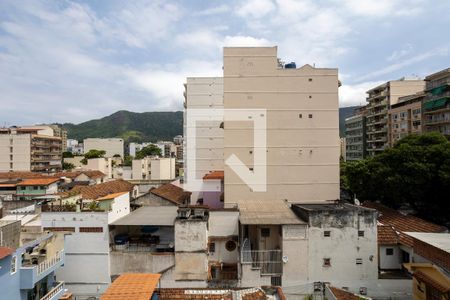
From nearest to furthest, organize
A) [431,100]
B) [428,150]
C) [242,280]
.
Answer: [242,280]
[428,150]
[431,100]

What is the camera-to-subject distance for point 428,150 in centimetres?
2781

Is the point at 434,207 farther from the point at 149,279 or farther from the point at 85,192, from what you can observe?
the point at 85,192

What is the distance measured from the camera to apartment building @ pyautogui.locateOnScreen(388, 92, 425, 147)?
49938 mm

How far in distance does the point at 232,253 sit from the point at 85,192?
17094 millimetres

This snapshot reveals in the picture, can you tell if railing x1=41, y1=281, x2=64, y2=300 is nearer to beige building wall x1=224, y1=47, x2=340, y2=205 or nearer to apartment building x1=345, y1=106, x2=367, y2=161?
beige building wall x1=224, y1=47, x2=340, y2=205

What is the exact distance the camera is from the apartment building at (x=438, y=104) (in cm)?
4428

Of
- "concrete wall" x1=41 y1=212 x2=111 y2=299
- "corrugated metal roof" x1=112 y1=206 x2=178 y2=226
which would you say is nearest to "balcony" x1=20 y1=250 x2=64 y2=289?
"concrete wall" x1=41 y1=212 x2=111 y2=299

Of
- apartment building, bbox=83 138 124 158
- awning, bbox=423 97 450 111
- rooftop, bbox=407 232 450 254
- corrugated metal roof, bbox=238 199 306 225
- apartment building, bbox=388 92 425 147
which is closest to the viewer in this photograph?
rooftop, bbox=407 232 450 254

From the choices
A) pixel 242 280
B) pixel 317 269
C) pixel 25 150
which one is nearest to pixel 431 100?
pixel 317 269

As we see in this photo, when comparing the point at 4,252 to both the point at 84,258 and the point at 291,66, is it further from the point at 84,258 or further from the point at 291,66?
the point at 291,66

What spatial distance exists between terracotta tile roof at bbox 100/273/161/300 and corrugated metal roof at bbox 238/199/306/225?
6.99 m

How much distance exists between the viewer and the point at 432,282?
13320 millimetres

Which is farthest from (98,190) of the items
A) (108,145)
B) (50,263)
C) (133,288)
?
(108,145)

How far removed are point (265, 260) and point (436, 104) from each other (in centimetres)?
3915
